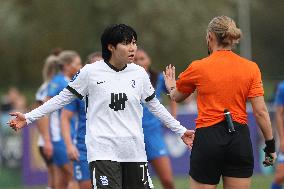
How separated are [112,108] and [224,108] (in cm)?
100

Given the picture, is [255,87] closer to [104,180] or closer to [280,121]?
[104,180]

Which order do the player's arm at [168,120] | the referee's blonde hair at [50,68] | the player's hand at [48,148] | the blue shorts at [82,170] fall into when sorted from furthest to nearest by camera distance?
the referee's blonde hair at [50,68], the player's hand at [48,148], the blue shorts at [82,170], the player's arm at [168,120]

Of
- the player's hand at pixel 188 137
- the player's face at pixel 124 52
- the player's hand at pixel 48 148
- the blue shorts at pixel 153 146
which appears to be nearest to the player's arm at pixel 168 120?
the player's hand at pixel 188 137

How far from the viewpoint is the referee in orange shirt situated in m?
9.44

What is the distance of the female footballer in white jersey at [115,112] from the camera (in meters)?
9.45

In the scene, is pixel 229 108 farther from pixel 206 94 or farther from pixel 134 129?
pixel 134 129

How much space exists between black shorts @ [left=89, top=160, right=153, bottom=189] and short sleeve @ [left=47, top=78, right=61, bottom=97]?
429 cm

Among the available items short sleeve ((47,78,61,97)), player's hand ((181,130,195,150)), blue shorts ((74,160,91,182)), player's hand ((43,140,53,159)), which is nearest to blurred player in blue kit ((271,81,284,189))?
blue shorts ((74,160,91,182))

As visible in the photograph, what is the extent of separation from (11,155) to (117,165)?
11858mm

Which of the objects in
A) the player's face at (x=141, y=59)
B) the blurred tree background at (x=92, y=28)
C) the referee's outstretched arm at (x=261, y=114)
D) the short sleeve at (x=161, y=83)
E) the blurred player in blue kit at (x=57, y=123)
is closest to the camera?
the referee's outstretched arm at (x=261, y=114)

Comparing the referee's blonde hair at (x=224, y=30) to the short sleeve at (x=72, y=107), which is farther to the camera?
the short sleeve at (x=72, y=107)

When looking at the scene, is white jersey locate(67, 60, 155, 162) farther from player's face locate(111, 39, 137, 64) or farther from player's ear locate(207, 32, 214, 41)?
player's ear locate(207, 32, 214, 41)

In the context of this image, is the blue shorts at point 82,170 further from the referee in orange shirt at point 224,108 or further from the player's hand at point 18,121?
the referee in orange shirt at point 224,108

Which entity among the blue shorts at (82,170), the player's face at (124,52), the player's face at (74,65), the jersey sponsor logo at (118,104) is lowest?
the blue shorts at (82,170)
